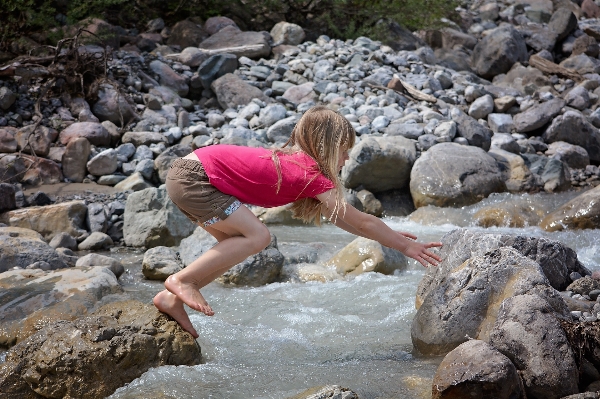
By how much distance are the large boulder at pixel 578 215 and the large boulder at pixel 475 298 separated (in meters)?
4.15

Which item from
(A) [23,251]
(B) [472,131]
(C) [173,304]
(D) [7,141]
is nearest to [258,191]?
(C) [173,304]

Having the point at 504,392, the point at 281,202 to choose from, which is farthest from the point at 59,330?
the point at 504,392

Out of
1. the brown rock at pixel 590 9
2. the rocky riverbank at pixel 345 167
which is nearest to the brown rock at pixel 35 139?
the rocky riverbank at pixel 345 167

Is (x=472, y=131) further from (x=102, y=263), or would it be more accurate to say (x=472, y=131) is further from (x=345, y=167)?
(x=102, y=263)

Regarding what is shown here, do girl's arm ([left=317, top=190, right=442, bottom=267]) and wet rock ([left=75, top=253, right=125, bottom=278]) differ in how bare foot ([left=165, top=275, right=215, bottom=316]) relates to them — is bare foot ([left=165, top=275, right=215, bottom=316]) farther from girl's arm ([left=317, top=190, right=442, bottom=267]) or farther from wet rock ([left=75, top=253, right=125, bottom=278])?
wet rock ([left=75, top=253, right=125, bottom=278])

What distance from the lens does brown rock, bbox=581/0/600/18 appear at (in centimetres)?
1980

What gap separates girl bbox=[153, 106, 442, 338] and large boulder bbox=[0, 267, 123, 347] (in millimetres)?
1390

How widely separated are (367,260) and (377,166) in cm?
324

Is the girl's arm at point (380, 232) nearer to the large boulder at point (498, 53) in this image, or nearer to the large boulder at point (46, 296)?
the large boulder at point (46, 296)

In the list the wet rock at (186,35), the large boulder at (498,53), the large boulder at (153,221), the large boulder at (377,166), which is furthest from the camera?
the large boulder at (498,53)

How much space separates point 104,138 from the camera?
1004 cm

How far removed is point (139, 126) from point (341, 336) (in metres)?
6.88

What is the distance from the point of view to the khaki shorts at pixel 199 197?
3664 mm

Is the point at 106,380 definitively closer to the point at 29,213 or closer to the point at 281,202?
the point at 281,202
